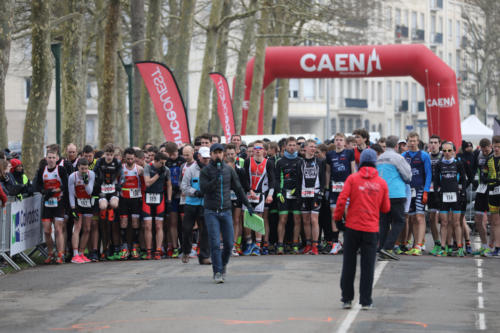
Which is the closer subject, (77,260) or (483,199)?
(77,260)

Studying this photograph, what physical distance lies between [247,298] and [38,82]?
9.57 m

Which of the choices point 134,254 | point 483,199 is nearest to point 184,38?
point 134,254

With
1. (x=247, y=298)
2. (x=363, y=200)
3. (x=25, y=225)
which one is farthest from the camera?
(x=25, y=225)

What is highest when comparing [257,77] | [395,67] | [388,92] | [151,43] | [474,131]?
[388,92]

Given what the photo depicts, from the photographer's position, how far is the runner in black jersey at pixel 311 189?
1684 cm

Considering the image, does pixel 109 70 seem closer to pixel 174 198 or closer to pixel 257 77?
pixel 174 198

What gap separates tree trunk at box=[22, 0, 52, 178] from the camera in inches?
771

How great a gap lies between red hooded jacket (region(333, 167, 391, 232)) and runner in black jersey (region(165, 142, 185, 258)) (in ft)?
19.3

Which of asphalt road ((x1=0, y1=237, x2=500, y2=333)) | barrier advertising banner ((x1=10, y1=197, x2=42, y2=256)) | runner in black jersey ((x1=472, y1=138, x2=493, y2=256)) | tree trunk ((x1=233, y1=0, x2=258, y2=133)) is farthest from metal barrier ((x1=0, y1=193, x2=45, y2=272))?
tree trunk ((x1=233, y1=0, x2=258, y2=133))

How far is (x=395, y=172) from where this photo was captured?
15570mm

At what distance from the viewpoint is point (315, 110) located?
80.6 metres

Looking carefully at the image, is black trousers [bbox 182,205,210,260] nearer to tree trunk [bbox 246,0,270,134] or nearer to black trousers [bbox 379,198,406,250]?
black trousers [bbox 379,198,406,250]

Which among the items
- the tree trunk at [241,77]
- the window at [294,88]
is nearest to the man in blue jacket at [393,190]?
the tree trunk at [241,77]

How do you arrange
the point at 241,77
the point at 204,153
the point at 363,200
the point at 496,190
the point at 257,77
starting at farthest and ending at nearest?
the point at 241,77, the point at 257,77, the point at 496,190, the point at 204,153, the point at 363,200
